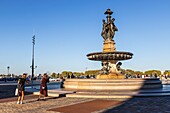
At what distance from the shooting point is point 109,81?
57.2ft

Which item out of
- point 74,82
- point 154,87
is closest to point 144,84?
point 154,87

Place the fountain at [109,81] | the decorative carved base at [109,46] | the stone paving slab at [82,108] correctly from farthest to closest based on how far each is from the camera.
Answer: the decorative carved base at [109,46], the fountain at [109,81], the stone paving slab at [82,108]

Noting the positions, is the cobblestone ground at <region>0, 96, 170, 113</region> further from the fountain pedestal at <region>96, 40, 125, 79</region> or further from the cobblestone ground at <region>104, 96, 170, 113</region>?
the fountain pedestal at <region>96, 40, 125, 79</region>

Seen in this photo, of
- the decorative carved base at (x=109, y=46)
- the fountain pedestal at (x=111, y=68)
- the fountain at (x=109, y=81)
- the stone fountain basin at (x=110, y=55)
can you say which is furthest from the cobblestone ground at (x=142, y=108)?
the decorative carved base at (x=109, y=46)

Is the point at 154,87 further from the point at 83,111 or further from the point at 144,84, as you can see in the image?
the point at 83,111

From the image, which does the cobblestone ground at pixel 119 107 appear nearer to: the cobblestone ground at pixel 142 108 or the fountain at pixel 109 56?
the cobblestone ground at pixel 142 108

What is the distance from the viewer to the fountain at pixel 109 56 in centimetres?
2214

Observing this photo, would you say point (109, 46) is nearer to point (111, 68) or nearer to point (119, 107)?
point (111, 68)

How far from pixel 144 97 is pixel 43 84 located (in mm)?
6364

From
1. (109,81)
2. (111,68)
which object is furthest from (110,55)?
(109,81)

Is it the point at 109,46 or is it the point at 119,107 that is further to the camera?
the point at 109,46

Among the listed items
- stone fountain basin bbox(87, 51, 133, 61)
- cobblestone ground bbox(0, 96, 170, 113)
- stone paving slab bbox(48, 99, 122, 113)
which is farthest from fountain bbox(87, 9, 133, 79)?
stone paving slab bbox(48, 99, 122, 113)

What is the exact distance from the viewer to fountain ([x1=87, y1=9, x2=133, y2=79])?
2214 cm

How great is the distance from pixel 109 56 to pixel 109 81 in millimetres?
5271
